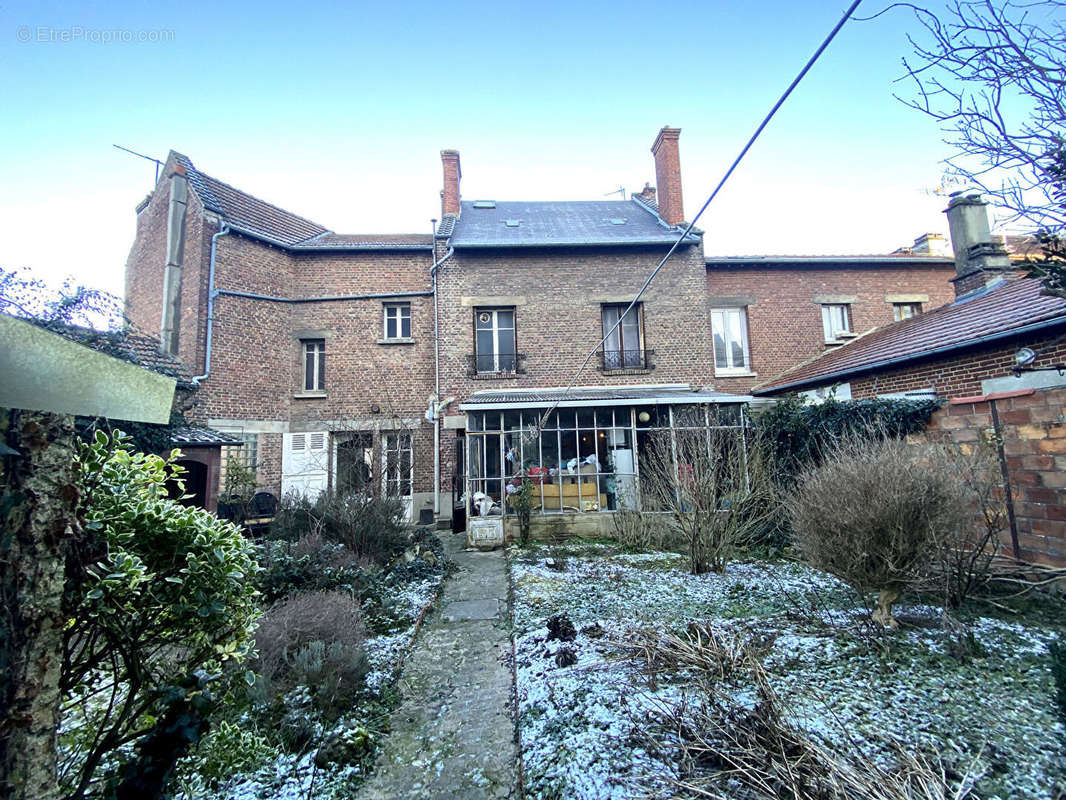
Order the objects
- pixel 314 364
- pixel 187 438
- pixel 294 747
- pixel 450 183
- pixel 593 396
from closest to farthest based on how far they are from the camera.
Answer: pixel 294 747, pixel 187 438, pixel 593 396, pixel 314 364, pixel 450 183

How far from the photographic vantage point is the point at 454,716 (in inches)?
135

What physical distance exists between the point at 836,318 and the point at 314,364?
1494 cm

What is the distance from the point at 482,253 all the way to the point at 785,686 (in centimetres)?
1163

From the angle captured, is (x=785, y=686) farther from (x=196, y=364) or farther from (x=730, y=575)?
(x=196, y=364)

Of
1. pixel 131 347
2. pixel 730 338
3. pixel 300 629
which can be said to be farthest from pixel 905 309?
pixel 131 347

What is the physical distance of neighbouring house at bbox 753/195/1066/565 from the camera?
5.36 m

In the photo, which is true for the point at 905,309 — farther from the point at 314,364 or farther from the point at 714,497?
the point at 314,364

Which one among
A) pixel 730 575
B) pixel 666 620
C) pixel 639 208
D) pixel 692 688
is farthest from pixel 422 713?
pixel 639 208

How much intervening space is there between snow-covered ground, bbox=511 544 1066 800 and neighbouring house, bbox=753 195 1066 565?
201 centimetres

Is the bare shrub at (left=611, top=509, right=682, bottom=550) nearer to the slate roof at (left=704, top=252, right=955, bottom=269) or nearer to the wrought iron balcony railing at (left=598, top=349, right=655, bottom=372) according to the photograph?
the wrought iron balcony railing at (left=598, top=349, right=655, bottom=372)

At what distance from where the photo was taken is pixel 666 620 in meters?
4.67

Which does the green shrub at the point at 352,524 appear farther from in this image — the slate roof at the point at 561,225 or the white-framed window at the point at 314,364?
the slate roof at the point at 561,225

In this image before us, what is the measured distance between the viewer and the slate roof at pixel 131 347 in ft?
20.3

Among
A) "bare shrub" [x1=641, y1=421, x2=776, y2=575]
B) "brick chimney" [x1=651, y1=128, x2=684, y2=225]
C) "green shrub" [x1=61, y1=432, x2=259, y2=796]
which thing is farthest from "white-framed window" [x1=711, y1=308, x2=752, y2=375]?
"green shrub" [x1=61, y1=432, x2=259, y2=796]
